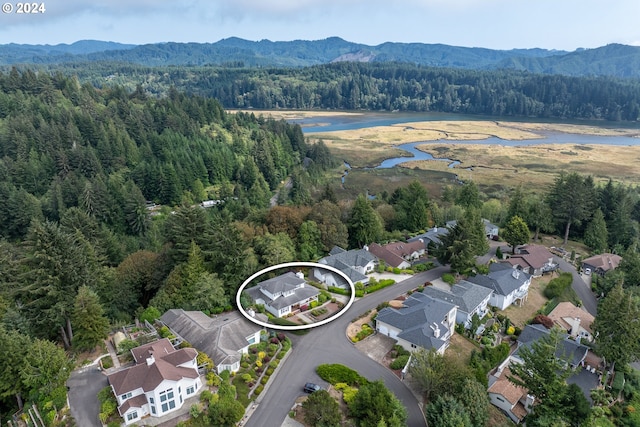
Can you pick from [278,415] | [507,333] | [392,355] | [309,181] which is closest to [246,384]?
[278,415]

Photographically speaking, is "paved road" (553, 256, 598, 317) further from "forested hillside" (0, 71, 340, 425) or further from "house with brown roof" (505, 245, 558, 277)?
"forested hillside" (0, 71, 340, 425)

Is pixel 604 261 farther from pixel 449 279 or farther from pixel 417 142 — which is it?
pixel 417 142

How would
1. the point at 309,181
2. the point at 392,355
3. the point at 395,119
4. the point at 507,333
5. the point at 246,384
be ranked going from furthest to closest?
the point at 395,119 → the point at 309,181 → the point at 507,333 → the point at 392,355 → the point at 246,384

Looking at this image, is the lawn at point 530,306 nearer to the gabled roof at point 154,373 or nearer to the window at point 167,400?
the gabled roof at point 154,373

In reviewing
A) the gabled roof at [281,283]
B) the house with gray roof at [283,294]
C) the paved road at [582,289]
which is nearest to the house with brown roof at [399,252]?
the house with gray roof at [283,294]

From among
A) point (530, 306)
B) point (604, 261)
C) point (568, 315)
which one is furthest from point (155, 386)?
point (604, 261)

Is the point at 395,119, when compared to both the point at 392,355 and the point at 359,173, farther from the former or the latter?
the point at 392,355

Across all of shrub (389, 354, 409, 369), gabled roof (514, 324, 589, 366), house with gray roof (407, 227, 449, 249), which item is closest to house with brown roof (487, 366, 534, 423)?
gabled roof (514, 324, 589, 366)
